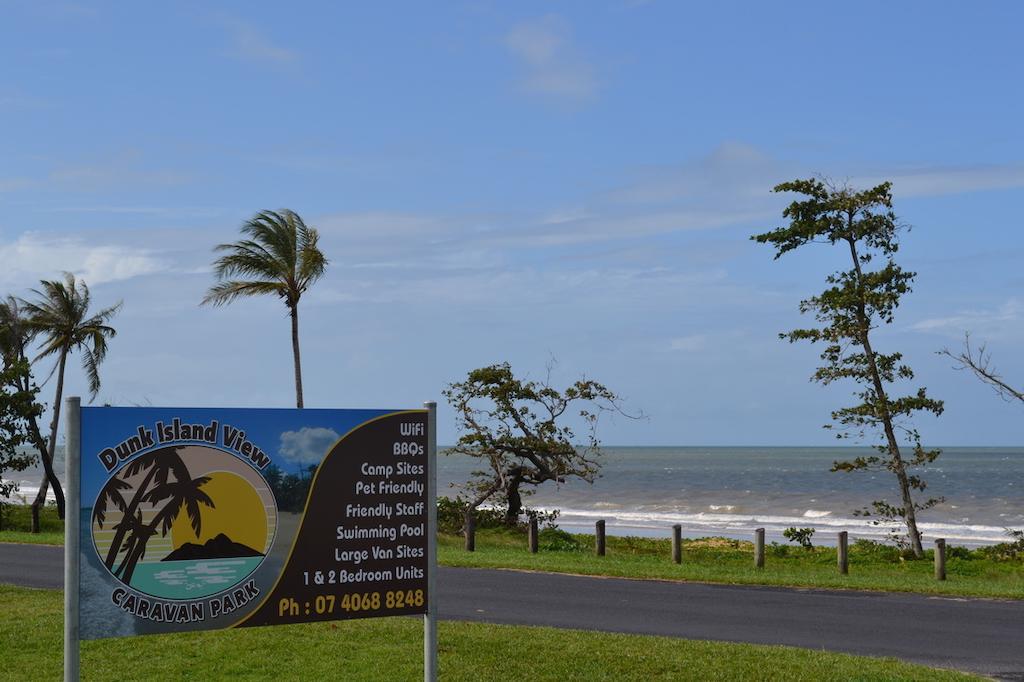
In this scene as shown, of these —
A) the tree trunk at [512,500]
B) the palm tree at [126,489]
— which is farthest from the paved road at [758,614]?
the tree trunk at [512,500]

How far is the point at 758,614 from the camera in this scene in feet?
52.9

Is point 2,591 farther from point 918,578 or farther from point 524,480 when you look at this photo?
point 524,480

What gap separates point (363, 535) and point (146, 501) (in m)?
1.69

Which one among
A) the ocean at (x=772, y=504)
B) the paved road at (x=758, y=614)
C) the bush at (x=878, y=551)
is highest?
the paved road at (x=758, y=614)

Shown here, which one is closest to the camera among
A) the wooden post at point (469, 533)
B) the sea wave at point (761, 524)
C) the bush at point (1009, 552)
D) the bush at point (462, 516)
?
the wooden post at point (469, 533)

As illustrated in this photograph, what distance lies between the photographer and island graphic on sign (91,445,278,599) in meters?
7.74

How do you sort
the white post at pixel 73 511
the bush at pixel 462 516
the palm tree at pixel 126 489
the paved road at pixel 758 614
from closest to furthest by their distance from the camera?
the white post at pixel 73 511 < the palm tree at pixel 126 489 < the paved road at pixel 758 614 < the bush at pixel 462 516

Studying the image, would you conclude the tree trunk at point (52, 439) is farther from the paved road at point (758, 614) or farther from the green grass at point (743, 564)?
the paved road at point (758, 614)

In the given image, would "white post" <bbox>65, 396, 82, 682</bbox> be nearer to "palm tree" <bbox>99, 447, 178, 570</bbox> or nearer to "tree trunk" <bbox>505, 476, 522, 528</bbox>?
"palm tree" <bbox>99, 447, 178, 570</bbox>

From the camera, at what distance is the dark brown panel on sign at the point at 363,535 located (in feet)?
27.7

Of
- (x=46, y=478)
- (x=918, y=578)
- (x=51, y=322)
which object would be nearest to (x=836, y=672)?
(x=918, y=578)

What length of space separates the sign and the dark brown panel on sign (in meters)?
0.01

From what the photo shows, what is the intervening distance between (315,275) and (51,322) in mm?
11590

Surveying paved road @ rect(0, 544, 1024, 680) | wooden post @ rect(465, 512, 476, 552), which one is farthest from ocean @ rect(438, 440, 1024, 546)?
paved road @ rect(0, 544, 1024, 680)
